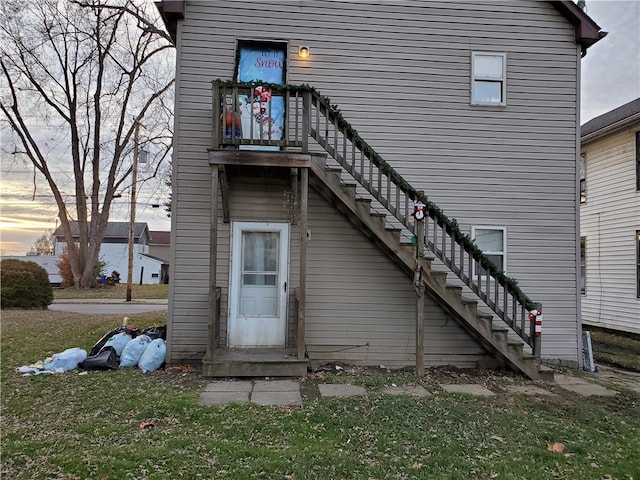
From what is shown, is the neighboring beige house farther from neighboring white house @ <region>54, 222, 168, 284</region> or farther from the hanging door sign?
the hanging door sign

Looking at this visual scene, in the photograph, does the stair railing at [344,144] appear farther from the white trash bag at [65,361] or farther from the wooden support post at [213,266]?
the white trash bag at [65,361]

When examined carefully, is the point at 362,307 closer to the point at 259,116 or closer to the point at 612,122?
the point at 259,116

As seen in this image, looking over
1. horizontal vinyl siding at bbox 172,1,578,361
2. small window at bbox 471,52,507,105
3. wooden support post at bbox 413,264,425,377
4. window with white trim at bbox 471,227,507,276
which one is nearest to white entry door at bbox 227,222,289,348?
horizontal vinyl siding at bbox 172,1,578,361

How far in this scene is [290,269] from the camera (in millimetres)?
7211

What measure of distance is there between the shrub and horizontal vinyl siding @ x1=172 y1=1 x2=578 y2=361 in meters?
10.7

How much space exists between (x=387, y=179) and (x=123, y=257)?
1696 inches

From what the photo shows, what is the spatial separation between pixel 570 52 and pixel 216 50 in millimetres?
6356

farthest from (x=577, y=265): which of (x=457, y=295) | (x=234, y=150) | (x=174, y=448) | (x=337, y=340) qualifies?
(x=174, y=448)

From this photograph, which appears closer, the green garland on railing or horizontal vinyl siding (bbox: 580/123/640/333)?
the green garland on railing

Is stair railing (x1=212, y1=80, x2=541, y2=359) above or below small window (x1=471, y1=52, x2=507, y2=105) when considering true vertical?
below

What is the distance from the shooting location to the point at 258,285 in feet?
23.8

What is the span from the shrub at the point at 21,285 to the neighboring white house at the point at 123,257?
27.7 m

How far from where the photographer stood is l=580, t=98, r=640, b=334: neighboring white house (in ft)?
39.9

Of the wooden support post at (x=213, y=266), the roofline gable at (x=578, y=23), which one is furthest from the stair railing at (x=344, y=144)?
the roofline gable at (x=578, y=23)
